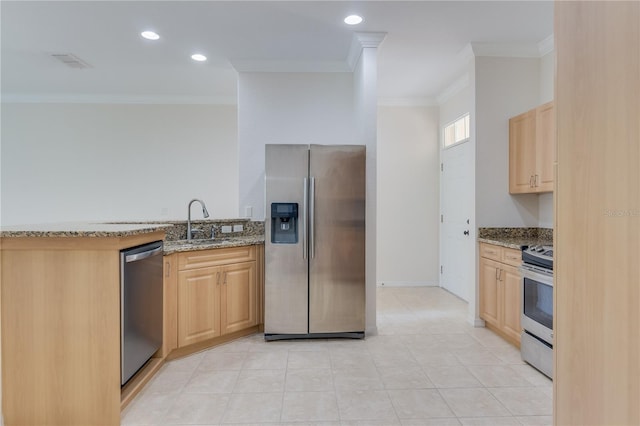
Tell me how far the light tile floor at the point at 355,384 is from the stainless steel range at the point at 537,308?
12 cm

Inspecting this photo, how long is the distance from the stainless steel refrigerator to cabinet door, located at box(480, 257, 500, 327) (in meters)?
1.25

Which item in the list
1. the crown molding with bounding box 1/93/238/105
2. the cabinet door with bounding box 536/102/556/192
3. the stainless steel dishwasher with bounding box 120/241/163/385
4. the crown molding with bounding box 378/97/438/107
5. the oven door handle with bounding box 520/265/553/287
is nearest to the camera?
the stainless steel dishwasher with bounding box 120/241/163/385

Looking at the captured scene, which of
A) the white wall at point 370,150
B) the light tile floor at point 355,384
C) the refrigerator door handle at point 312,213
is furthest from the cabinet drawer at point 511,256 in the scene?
the refrigerator door handle at point 312,213

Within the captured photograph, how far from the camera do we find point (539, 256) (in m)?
2.48

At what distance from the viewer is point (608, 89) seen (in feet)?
3.29

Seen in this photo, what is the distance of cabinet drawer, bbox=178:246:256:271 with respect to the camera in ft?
9.13

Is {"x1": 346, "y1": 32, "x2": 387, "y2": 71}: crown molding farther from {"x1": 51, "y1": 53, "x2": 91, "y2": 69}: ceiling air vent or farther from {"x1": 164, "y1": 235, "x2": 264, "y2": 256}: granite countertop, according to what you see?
{"x1": 51, "y1": 53, "x2": 91, "y2": 69}: ceiling air vent

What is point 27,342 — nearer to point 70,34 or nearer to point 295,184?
point 295,184

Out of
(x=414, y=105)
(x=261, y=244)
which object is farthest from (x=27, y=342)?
(x=414, y=105)

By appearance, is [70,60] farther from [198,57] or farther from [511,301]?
[511,301]

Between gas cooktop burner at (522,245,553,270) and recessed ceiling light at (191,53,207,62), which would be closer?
gas cooktop burner at (522,245,553,270)

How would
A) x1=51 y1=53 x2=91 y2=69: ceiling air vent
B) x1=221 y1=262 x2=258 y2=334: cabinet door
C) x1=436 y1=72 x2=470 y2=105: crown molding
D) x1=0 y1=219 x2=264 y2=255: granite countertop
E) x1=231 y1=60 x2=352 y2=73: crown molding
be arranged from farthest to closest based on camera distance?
x1=436 y1=72 x2=470 y2=105: crown molding → x1=231 y1=60 x2=352 y2=73: crown molding → x1=51 y1=53 x2=91 y2=69: ceiling air vent → x1=221 y1=262 x2=258 y2=334: cabinet door → x1=0 y1=219 x2=264 y2=255: granite countertop

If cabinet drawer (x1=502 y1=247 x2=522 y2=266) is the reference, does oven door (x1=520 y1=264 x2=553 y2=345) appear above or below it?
below

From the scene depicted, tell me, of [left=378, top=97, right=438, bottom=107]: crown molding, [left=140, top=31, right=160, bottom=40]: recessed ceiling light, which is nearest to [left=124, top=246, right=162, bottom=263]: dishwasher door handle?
[left=140, top=31, right=160, bottom=40]: recessed ceiling light
